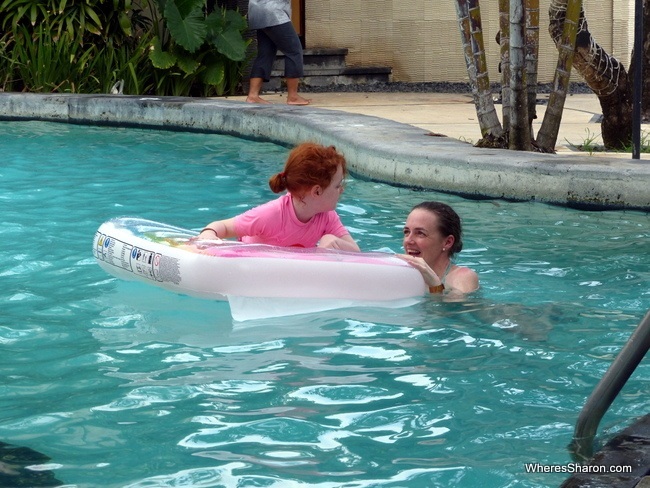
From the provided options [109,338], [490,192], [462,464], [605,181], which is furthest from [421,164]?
[462,464]

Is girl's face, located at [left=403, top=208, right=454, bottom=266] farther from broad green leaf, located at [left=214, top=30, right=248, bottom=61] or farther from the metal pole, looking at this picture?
broad green leaf, located at [left=214, top=30, right=248, bottom=61]

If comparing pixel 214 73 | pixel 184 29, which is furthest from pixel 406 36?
pixel 184 29

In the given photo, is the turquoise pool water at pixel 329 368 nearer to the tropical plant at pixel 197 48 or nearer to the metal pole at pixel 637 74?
the metal pole at pixel 637 74

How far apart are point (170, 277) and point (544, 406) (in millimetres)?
1991

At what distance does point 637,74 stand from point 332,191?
10.2 ft

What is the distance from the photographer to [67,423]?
3695 millimetres

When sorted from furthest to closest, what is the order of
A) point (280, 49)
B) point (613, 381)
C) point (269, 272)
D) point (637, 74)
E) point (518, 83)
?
1. point (280, 49)
2. point (518, 83)
3. point (637, 74)
4. point (269, 272)
5. point (613, 381)

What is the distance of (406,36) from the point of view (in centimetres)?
1549

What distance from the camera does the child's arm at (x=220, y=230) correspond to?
5367 millimetres

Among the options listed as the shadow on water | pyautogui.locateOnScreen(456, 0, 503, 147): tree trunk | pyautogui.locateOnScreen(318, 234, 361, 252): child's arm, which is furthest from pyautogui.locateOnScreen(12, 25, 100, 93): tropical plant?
the shadow on water

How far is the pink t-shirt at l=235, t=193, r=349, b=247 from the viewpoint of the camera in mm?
5543

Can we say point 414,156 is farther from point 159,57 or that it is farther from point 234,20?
point 234,20

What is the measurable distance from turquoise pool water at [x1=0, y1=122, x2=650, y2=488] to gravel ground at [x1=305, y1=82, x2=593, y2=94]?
7.63 m

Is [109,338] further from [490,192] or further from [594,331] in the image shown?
[490,192]
